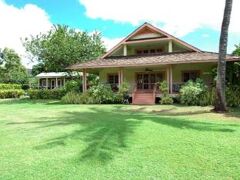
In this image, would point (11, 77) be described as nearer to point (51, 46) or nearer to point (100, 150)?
point (51, 46)

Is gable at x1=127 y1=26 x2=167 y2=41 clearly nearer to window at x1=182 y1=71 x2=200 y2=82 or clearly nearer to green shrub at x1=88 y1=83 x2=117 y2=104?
window at x1=182 y1=71 x2=200 y2=82

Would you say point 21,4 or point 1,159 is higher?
point 21,4

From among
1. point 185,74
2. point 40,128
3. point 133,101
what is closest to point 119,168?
point 40,128

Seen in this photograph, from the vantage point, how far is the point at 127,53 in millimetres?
29109

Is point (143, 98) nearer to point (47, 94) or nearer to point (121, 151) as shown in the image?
point (47, 94)

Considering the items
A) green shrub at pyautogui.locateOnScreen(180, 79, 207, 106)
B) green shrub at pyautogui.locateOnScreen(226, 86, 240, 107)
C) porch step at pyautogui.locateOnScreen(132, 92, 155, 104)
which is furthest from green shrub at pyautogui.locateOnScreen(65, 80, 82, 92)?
green shrub at pyautogui.locateOnScreen(226, 86, 240, 107)

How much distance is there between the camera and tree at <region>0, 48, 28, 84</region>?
5472cm

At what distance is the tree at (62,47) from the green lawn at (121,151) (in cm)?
2082

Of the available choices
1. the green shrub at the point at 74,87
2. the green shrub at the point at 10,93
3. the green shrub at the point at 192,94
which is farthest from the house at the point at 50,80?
the green shrub at the point at 192,94

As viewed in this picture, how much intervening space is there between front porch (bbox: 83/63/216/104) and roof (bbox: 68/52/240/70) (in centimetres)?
81

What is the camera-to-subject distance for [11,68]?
56719 millimetres

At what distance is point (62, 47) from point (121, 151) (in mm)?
25346

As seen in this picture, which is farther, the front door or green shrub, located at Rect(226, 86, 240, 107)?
the front door

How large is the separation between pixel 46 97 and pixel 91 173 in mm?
28932
